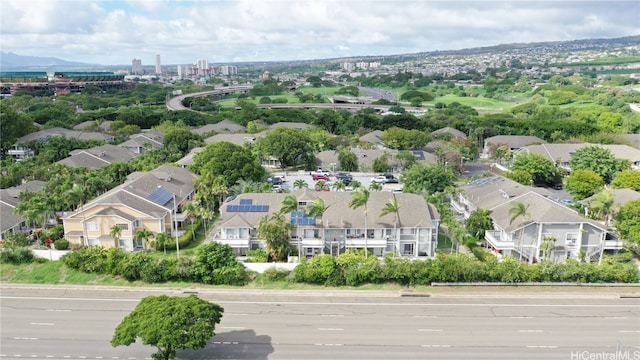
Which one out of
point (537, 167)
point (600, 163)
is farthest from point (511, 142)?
point (537, 167)

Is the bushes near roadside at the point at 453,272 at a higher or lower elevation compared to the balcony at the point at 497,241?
lower

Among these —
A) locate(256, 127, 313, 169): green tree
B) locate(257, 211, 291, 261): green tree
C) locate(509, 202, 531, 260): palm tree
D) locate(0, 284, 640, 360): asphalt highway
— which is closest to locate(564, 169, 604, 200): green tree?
locate(509, 202, 531, 260): palm tree

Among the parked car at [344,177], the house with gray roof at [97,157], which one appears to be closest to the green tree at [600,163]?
the parked car at [344,177]

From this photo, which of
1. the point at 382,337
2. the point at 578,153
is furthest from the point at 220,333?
the point at 578,153

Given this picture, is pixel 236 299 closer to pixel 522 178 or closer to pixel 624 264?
pixel 624 264

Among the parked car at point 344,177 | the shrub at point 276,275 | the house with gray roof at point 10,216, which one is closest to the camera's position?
the shrub at point 276,275

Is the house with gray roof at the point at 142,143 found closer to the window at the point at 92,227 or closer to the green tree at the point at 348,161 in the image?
the green tree at the point at 348,161
